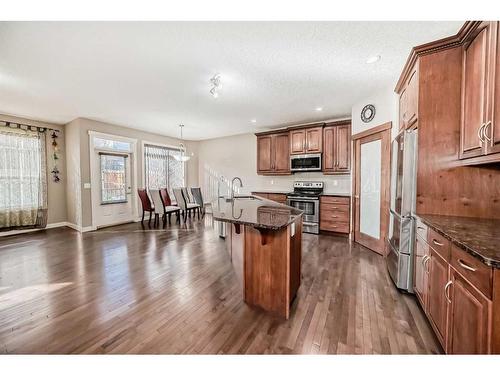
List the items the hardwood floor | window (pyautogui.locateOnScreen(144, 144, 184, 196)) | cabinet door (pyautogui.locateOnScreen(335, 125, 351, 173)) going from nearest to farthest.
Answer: the hardwood floor < cabinet door (pyautogui.locateOnScreen(335, 125, 351, 173)) < window (pyautogui.locateOnScreen(144, 144, 184, 196))

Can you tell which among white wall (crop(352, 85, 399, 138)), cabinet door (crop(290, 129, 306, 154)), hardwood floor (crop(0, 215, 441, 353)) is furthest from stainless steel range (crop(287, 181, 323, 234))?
white wall (crop(352, 85, 399, 138))

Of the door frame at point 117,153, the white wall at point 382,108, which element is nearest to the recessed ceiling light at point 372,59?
the white wall at point 382,108

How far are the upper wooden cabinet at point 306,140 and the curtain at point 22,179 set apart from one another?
573cm

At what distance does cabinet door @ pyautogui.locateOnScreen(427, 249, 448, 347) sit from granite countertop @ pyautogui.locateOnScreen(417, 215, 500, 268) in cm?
21

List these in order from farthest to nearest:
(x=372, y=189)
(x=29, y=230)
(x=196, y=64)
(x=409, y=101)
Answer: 1. (x=29, y=230)
2. (x=372, y=189)
3. (x=196, y=64)
4. (x=409, y=101)

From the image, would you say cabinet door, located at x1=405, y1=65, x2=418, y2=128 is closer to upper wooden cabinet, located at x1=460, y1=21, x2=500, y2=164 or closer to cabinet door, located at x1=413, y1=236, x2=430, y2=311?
upper wooden cabinet, located at x1=460, y1=21, x2=500, y2=164

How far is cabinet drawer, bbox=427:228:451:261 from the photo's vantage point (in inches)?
53.7

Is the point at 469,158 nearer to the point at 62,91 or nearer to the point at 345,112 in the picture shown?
the point at 345,112

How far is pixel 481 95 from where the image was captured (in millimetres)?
1582

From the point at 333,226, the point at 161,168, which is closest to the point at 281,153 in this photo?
A: the point at 333,226

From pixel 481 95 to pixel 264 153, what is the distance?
13.9ft

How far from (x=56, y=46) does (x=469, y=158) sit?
3927 mm

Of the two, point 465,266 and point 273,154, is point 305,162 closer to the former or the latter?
point 273,154

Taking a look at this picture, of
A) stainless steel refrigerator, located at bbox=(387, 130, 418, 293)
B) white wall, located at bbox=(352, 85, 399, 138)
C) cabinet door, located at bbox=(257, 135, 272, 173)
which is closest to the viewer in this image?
stainless steel refrigerator, located at bbox=(387, 130, 418, 293)
